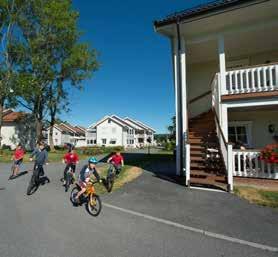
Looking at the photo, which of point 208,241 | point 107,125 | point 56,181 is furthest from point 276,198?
point 107,125

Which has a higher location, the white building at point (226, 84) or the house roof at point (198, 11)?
the house roof at point (198, 11)

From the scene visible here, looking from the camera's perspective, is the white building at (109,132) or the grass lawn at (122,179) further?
the white building at (109,132)

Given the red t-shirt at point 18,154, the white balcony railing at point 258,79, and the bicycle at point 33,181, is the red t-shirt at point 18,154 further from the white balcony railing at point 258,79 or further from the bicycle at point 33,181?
the white balcony railing at point 258,79

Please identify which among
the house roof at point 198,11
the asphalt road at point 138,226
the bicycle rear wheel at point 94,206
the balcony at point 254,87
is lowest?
the asphalt road at point 138,226

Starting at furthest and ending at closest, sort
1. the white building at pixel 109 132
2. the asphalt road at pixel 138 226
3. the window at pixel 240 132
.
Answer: the white building at pixel 109 132, the window at pixel 240 132, the asphalt road at pixel 138 226

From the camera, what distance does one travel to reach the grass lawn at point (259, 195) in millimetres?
6817

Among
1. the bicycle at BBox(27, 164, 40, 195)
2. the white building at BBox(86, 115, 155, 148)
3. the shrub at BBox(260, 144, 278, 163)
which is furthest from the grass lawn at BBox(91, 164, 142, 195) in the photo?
the white building at BBox(86, 115, 155, 148)

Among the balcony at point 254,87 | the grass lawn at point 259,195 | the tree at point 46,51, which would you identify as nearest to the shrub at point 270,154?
the grass lawn at point 259,195

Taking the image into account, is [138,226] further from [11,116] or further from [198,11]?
[11,116]

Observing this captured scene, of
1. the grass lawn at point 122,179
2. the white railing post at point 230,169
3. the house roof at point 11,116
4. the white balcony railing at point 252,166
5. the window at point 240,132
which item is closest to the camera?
the white railing post at point 230,169

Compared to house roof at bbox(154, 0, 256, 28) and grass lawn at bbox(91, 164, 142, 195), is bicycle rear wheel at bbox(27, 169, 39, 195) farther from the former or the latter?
house roof at bbox(154, 0, 256, 28)

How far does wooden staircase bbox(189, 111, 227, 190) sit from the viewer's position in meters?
8.51

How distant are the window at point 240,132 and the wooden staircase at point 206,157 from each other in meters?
1.43

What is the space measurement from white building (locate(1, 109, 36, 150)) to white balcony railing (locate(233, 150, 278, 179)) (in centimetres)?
3759
